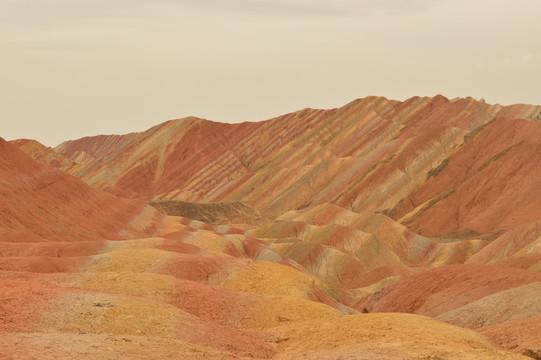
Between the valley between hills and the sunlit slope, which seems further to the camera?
the sunlit slope

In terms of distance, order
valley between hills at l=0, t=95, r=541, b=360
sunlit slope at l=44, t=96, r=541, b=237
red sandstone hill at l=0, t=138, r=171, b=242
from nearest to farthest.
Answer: valley between hills at l=0, t=95, r=541, b=360, red sandstone hill at l=0, t=138, r=171, b=242, sunlit slope at l=44, t=96, r=541, b=237

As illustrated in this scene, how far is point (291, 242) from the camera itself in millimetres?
86125

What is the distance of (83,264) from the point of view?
45.1 m

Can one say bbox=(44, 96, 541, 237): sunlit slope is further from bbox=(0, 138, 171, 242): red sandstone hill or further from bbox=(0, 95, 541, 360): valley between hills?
bbox=(0, 138, 171, 242): red sandstone hill

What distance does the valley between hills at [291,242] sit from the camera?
25281mm

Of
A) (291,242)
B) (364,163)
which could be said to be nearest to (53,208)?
(291,242)

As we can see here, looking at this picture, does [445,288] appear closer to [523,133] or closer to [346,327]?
[346,327]

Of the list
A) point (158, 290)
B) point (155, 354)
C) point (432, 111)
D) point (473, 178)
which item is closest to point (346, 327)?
point (155, 354)

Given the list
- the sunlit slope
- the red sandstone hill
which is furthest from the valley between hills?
the sunlit slope

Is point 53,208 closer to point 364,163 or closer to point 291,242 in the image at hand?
point 291,242

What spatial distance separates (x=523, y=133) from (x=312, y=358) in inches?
4382

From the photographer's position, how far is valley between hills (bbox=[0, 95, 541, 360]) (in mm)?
25281

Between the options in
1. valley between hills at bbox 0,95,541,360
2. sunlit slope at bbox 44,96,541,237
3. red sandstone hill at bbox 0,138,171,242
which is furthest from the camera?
sunlit slope at bbox 44,96,541,237

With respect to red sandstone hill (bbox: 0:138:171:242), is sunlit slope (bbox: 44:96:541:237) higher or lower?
higher
